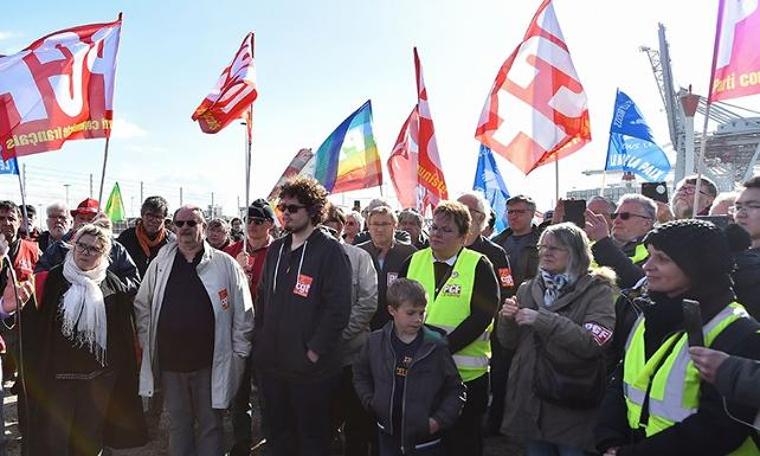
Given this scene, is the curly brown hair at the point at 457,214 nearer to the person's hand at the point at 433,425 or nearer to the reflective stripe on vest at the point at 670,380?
the person's hand at the point at 433,425

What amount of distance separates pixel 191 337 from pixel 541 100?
4.00 m

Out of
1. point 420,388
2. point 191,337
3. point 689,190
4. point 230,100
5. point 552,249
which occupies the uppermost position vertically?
point 230,100

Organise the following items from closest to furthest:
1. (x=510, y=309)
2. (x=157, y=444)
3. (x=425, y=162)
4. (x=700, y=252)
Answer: (x=700, y=252), (x=510, y=309), (x=157, y=444), (x=425, y=162)

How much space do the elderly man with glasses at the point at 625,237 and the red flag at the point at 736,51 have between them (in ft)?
2.85

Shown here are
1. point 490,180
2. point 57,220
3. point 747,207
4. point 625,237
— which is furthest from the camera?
point 490,180

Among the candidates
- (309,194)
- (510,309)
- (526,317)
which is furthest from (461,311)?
(309,194)

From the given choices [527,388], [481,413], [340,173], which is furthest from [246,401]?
[340,173]

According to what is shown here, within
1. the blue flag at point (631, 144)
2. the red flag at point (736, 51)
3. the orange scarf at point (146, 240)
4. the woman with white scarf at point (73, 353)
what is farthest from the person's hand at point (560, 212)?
the blue flag at point (631, 144)

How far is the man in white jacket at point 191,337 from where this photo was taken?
394 cm

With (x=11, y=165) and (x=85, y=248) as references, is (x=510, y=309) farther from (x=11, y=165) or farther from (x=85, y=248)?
(x=11, y=165)

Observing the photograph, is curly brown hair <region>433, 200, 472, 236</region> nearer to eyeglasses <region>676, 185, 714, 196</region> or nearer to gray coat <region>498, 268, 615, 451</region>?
gray coat <region>498, 268, 615, 451</region>

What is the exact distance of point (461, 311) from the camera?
3637mm

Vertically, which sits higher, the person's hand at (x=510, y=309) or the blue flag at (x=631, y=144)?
the blue flag at (x=631, y=144)

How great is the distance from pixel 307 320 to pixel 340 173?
5576 mm
